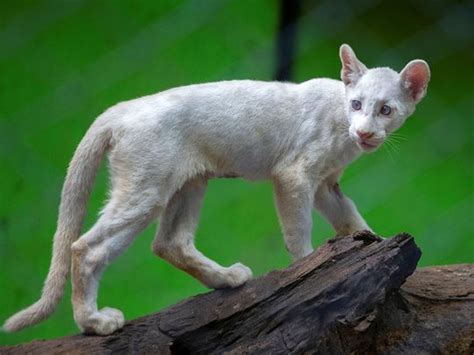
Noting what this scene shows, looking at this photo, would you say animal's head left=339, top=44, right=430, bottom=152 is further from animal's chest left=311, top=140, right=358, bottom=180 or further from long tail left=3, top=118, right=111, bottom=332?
long tail left=3, top=118, right=111, bottom=332

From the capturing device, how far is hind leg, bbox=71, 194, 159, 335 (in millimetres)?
3223

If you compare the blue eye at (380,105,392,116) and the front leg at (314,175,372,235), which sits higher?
the blue eye at (380,105,392,116)

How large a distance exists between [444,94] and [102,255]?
2.38 meters

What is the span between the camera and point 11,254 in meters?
4.21

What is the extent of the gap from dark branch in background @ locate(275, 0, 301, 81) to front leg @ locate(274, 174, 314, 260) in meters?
1.00

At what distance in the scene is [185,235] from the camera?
3627 mm

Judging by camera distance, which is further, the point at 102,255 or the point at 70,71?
the point at 70,71

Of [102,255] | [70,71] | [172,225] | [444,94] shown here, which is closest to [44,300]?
[102,255]

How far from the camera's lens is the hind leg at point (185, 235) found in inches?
140

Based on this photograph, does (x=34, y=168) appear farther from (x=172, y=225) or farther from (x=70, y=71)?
(x=172, y=225)

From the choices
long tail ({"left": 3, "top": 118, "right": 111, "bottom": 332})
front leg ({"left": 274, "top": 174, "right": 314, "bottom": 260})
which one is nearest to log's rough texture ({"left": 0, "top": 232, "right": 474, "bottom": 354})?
long tail ({"left": 3, "top": 118, "right": 111, "bottom": 332})

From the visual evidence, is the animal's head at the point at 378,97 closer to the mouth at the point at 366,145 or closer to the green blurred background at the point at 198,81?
the mouth at the point at 366,145

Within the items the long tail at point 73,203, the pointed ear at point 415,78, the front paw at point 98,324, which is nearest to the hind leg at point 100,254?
the front paw at point 98,324

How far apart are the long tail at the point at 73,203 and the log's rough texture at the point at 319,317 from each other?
26 cm
